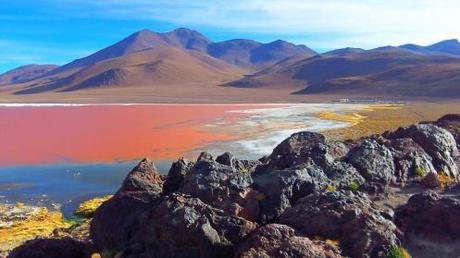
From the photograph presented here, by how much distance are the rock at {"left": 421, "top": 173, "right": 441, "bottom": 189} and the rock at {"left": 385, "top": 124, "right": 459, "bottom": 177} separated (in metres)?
1.89

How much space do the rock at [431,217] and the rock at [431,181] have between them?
10.1 feet

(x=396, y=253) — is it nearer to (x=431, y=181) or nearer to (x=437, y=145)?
(x=431, y=181)

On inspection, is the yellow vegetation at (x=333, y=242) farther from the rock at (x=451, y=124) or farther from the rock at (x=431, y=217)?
the rock at (x=451, y=124)

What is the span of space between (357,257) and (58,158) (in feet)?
72.6

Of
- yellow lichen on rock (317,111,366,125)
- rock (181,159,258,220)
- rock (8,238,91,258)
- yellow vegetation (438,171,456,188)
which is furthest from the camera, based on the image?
yellow lichen on rock (317,111,366,125)

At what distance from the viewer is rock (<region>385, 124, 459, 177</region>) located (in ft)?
48.6

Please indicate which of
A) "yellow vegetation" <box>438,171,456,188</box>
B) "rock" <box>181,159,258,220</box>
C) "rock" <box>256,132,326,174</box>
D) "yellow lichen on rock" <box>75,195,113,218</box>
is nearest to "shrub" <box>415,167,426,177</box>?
"yellow vegetation" <box>438,171,456,188</box>

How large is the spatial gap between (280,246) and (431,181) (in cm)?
674

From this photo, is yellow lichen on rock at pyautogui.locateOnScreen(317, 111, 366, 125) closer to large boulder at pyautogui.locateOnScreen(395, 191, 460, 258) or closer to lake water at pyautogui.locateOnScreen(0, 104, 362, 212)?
lake water at pyautogui.locateOnScreen(0, 104, 362, 212)

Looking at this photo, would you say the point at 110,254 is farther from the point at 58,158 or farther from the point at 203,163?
the point at 58,158

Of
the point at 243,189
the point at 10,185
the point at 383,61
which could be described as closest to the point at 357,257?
the point at 243,189

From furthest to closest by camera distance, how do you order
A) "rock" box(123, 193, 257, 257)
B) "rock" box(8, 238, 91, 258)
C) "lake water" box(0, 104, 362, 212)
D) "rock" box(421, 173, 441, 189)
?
"lake water" box(0, 104, 362, 212) < "rock" box(421, 173, 441, 189) < "rock" box(8, 238, 91, 258) < "rock" box(123, 193, 257, 257)

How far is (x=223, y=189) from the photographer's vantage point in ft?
31.1

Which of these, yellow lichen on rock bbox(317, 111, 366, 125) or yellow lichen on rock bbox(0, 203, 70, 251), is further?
yellow lichen on rock bbox(317, 111, 366, 125)
